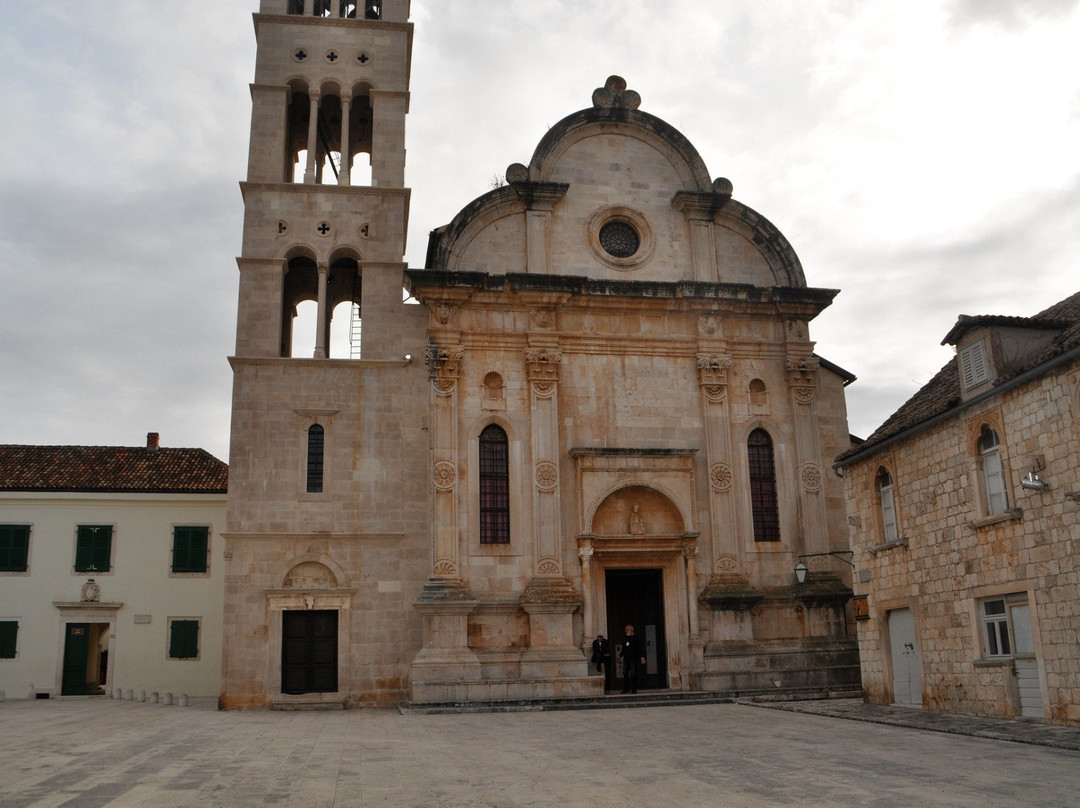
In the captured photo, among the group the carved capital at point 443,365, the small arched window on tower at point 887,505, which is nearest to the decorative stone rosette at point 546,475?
the carved capital at point 443,365

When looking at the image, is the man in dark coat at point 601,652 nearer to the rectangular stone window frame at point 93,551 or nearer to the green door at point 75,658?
the rectangular stone window frame at point 93,551

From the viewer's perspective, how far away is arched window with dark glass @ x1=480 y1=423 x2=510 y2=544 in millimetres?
25453

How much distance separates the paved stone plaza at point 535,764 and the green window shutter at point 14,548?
13.7 m

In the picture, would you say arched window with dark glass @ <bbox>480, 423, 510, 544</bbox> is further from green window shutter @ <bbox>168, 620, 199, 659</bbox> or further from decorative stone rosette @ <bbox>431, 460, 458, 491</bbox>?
green window shutter @ <bbox>168, 620, 199, 659</bbox>

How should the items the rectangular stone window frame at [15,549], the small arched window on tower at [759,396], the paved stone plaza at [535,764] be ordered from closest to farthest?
1. the paved stone plaza at [535,764]
2. the small arched window on tower at [759,396]
3. the rectangular stone window frame at [15,549]

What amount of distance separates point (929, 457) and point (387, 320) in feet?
47.4

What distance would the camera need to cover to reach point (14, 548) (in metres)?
32.2

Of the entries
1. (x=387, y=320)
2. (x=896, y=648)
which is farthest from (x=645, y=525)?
(x=387, y=320)

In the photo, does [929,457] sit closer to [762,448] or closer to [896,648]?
[896,648]

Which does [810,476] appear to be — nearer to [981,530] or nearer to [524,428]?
[524,428]

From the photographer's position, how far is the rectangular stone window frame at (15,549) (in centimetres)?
3198

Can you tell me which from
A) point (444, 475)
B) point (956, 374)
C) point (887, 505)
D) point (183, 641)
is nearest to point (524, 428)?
point (444, 475)

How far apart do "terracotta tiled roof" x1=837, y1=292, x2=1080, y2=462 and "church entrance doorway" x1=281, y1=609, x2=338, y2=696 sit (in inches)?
532

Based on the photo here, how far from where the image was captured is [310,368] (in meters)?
26.0
